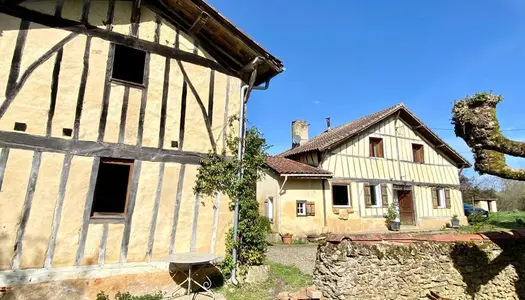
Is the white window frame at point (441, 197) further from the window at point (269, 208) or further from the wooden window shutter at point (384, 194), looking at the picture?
the window at point (269, 208)

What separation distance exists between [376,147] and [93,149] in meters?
Answer: 14.0

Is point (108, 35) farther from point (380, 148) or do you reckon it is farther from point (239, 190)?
point (380, 148)

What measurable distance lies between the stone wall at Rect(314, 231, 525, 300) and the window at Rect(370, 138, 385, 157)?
9.77 metres

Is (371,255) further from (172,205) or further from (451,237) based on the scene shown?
(172,205)

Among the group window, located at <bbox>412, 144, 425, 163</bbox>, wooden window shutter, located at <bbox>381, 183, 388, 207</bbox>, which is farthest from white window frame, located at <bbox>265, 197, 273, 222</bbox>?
window, located at <bbox>412, 144, 425, 163</bbox>

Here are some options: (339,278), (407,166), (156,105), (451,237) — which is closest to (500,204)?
(407,166)

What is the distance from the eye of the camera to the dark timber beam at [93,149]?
4797 mm

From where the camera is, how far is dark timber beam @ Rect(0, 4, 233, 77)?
16.7 feet

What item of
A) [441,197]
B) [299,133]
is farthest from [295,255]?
[441,197]

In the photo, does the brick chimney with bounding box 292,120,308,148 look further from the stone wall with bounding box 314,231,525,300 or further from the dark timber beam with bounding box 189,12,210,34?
the stone wall with bounding box 314,231,525,300

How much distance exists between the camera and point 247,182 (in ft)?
21.3

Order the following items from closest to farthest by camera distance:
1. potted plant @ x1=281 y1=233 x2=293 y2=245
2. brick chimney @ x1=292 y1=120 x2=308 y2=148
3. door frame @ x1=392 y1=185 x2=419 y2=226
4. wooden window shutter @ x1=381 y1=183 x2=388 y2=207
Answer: potted plant @ x1=281 y1=233 x2=293 y2=245, wooden window shutter @ x1=381 y1=183 x2=388 y2=207, door frame @ x1=392 y1=185 x2=419 y2=226, brick chimney @ x1=292 y1=120 x2=308 y2=148

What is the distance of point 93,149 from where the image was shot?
5.34 m

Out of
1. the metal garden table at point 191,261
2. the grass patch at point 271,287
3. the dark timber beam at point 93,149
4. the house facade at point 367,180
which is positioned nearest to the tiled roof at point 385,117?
the house facade at point 367,180
